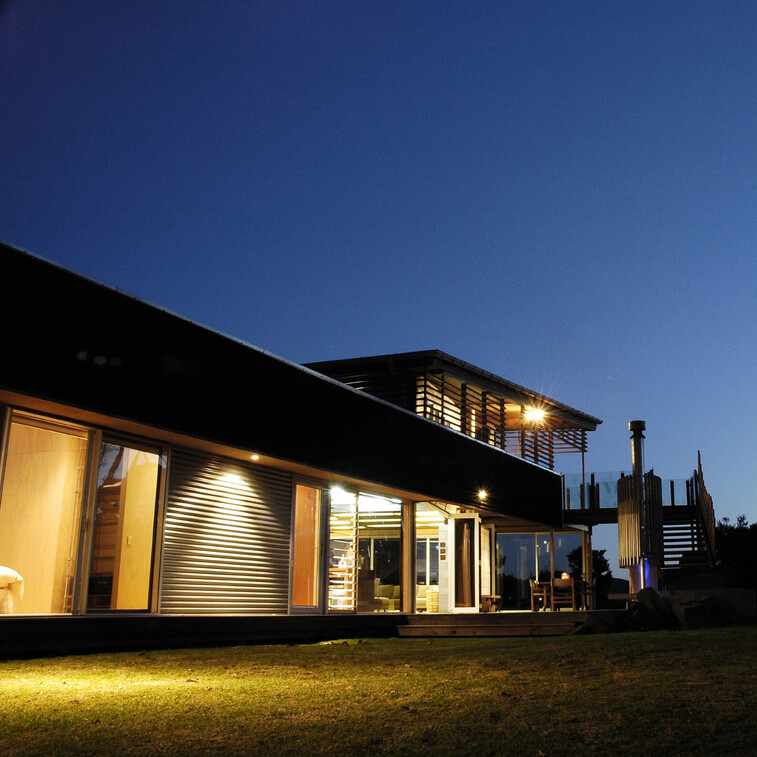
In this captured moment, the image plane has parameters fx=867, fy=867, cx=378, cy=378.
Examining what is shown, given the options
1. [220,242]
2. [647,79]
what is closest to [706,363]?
[220,242]

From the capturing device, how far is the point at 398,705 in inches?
211

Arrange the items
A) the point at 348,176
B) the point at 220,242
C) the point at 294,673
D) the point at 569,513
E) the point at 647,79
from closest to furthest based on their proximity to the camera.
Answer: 1. the point at 294,673
2. the point at 569,513
3. the point at 647,79
4. the point at 348,176
5. the point at 220,242

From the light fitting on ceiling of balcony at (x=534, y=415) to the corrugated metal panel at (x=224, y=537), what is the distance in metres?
9.38

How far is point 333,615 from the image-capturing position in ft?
43.6

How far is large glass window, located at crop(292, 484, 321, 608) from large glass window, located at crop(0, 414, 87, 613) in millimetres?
4158

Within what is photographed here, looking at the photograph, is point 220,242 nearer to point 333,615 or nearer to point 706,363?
point 706,363

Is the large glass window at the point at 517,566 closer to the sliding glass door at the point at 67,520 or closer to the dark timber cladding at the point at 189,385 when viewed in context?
the dark timber cladding at the point at 189,385

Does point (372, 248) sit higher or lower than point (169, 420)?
higher

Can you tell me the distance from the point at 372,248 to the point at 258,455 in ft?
396

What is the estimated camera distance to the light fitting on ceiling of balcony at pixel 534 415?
2098 cm

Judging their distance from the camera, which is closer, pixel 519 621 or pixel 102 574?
pixel 102 574

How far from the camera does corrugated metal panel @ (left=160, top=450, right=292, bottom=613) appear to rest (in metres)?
11.0

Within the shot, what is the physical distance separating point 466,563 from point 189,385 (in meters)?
9.42

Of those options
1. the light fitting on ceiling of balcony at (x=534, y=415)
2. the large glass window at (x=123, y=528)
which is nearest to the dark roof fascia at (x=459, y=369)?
the light fitting on ceiling of balcony at (x=534, y=415)
